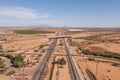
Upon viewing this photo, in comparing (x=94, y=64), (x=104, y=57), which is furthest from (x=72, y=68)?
(x=104, y=57)

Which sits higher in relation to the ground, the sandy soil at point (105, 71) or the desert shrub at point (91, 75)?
the desert shrub at point (91, 75)

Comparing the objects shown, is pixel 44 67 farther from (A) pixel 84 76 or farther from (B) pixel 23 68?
(A) pixel 84 76

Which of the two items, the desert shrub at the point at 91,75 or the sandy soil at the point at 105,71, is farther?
the sandy soil at the point at 105,71

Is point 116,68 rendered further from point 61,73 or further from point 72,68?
point 61,73

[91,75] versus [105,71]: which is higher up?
[91,75]

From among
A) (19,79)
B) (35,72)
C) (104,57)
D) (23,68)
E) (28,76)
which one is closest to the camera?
(19,79)

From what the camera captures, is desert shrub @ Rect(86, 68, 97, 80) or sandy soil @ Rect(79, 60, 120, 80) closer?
desert shrub @ Rect(86, 68, 97, 80)

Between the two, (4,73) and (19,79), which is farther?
(4,73)

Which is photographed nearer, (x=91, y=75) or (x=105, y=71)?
(x=91, y=75)

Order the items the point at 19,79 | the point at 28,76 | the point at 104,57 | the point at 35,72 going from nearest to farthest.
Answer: the point at 19,79, the point at 28,76, the point at 35,72, the point at 104,57

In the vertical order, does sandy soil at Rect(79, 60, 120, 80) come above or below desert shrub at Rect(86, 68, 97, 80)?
below
